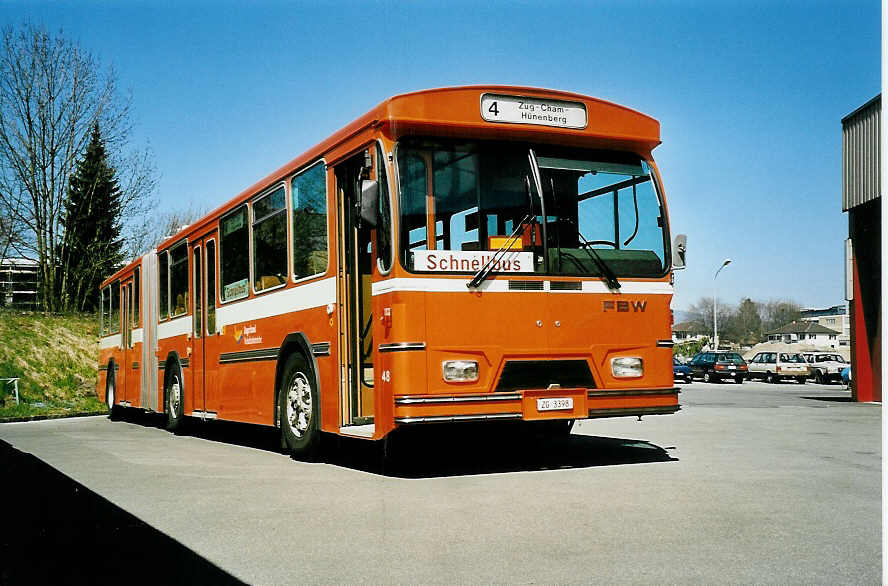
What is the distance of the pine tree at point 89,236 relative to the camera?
38.5 m

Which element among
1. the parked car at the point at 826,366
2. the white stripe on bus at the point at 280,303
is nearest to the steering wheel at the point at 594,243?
the white stripe on bus at the point at 280,303

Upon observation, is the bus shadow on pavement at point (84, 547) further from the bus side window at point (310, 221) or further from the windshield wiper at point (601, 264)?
the windshield wiper at point (601, 264)

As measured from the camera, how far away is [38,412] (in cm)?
2262

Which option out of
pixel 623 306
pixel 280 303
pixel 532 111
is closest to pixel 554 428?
pixel 623 306

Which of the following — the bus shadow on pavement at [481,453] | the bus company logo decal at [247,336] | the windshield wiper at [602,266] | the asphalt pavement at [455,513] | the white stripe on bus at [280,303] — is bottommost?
the bus shadow on pavement at [481,453]

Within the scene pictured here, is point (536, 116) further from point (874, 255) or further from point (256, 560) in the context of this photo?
point (874, 255)

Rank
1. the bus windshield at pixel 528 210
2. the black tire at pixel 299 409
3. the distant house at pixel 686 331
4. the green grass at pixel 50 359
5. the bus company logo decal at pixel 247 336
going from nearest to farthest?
the bus windshield at pixel 528 210
the black tire at pixel 299 409
the bus company logo decal at pixel 247 336
the green grass at pixel 50 359
the distant house at pixel 686 331

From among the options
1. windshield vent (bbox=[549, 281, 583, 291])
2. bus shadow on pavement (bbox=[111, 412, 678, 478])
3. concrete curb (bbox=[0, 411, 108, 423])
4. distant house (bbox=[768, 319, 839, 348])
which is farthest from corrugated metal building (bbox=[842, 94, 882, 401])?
distant house (bbox=[768, 319, 839, 348])

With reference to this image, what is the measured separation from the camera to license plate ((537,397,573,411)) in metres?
8.89

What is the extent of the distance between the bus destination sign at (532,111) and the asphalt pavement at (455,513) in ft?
10.7

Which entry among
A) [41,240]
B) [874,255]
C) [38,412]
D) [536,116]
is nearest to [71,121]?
[41,240]

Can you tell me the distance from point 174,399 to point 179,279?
2.00 metres

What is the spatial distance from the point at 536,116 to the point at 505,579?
543 cm

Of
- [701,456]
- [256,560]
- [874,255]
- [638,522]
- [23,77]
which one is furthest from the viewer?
[23,77]
